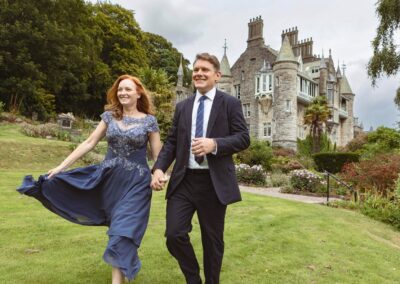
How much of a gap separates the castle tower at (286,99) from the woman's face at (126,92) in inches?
1525

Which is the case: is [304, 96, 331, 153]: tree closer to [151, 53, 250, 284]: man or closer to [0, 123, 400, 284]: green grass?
[0, 123, 400, 284]: green grass

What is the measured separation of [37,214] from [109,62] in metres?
37.0

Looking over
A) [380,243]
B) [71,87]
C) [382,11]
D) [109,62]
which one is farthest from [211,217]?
[109,62]

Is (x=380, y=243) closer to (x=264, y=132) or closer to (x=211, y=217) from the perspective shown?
(x=211, y=217)

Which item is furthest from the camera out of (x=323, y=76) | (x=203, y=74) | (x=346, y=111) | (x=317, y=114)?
(x=346, y=111)

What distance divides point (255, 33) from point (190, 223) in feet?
151

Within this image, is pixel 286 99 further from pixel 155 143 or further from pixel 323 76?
pixel 155 143

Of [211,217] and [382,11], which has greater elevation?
[382,11]

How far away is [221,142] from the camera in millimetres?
3725

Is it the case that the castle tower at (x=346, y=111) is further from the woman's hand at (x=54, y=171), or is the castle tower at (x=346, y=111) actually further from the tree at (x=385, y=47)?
the woman's hand at (x=54, y=171)

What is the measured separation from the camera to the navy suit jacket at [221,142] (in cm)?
383

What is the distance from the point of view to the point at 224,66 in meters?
48.5

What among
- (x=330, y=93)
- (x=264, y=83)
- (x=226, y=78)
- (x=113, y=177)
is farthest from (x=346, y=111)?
(x=113, y=177)

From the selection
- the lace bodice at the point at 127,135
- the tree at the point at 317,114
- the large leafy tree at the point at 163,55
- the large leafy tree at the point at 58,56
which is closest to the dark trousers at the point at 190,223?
the lace bodice at the point at 127,135
